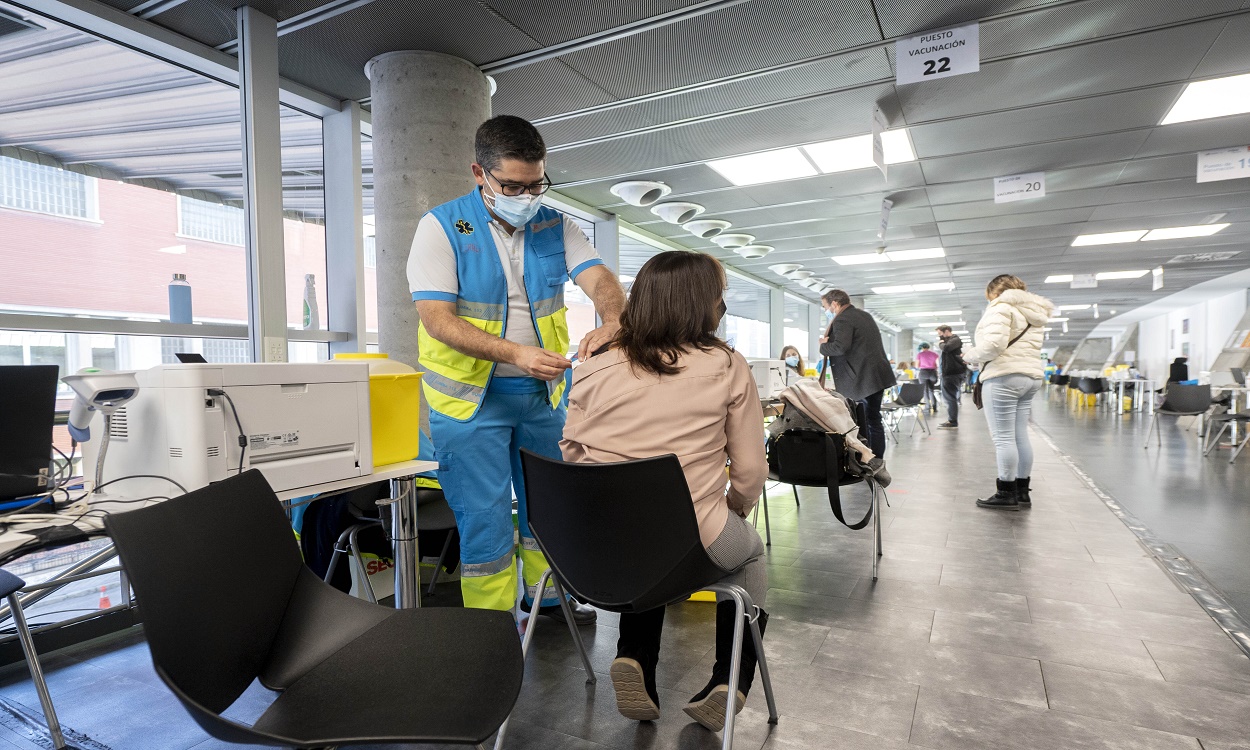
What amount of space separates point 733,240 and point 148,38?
603 cm

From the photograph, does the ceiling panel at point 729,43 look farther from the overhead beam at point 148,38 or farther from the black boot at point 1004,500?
the black boot at point 1004,500

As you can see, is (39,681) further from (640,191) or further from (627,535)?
(640,191)

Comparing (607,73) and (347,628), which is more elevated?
(607,73)

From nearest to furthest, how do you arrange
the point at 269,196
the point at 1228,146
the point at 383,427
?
1. the point at 383,427
2. the point at 269,196
3. the point at 1228,146

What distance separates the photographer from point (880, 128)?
13.9ft

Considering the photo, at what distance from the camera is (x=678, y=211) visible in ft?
21.3

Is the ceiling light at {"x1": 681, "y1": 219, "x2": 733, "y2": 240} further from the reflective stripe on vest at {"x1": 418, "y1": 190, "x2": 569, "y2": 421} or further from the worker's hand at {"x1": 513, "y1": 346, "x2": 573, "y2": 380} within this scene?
the worker's hand at {"x1": 513, "y1": 346, "x2": 573, "y2": 380}

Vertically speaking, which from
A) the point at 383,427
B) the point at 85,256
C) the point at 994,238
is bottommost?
the point at 383,427

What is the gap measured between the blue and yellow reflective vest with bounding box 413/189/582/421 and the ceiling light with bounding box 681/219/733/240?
17.4 feet

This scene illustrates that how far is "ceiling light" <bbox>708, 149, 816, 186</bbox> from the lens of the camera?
5219 mm

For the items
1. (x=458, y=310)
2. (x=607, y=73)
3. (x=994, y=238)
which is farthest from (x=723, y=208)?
(x=458, y=310)

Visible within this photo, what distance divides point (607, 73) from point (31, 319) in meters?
2.98

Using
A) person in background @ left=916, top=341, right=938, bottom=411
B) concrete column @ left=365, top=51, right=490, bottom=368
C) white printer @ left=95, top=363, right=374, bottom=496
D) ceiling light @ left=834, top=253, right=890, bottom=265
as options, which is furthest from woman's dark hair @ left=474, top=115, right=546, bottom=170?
person in background @ left=916, top=341, right=938, bottom=411

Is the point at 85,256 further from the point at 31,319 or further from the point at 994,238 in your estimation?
the point at 994,238
